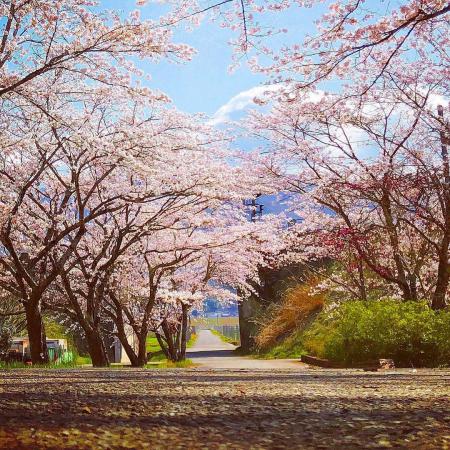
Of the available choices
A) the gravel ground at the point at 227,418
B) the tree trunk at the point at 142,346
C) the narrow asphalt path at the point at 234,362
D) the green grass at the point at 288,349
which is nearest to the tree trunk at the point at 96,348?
the tree trunk at the point at 142,346

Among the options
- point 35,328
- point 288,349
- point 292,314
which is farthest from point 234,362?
point 35,328

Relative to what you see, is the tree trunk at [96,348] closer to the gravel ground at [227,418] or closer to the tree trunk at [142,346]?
the tree trunk at [142,346]

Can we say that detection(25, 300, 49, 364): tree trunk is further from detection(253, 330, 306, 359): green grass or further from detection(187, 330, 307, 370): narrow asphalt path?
detection(253, 330, 306, 359): green grass

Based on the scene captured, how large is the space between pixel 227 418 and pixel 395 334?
351 inches

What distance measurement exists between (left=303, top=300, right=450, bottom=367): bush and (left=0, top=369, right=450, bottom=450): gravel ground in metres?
6.40

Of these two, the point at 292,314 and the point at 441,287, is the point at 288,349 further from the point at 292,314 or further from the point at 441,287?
the point at 441,287

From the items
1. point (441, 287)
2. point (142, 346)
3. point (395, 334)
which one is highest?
A: point (441, 287)

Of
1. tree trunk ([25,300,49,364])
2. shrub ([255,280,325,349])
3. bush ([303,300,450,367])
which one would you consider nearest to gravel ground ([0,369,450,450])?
bush ([303,300,450,367])

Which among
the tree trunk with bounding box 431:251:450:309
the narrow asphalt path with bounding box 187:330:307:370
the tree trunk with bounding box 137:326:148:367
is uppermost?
the tree trunk with bounding box 431:251:450:309

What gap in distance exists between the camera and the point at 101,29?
796cm

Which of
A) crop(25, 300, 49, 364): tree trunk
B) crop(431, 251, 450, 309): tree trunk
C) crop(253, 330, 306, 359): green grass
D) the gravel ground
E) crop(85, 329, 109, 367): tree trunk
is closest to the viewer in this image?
the gravel ground

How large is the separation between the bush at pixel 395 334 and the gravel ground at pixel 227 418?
640cm

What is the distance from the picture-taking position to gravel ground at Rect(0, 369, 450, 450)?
3.01 m

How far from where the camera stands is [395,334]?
12.0 meters
